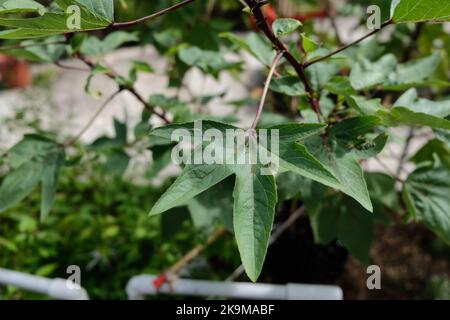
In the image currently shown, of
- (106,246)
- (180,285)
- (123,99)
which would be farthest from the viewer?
(123,99)

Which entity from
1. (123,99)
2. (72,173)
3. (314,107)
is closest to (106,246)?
(72,173)

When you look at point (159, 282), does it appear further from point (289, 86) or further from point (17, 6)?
point (17, 6)

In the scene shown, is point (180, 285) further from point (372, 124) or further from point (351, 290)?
point (351, 290)

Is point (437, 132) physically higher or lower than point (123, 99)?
lower

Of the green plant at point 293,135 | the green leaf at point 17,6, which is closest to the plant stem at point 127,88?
the green plant at point 293,135

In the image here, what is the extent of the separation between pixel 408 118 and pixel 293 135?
0.20m

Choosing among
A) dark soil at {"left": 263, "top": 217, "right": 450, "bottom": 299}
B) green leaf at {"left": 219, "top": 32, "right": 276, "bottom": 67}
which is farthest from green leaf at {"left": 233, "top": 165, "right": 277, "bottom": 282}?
dark soil at {"left": 263, "top": 217, "right": 450, "bottom": 299}

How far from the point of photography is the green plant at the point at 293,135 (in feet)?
1.80

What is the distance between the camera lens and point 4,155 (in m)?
0.89

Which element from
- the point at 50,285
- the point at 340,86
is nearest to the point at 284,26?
the point at 340,86

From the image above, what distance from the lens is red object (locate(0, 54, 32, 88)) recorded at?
3141 millimetres

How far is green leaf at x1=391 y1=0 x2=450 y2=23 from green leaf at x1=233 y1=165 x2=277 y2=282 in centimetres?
28

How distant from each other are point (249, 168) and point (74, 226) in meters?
1.18

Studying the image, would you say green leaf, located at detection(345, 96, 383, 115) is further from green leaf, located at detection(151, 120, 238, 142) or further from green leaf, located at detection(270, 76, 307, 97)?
green leaf, located at detection(151, 120, 238, 142)
